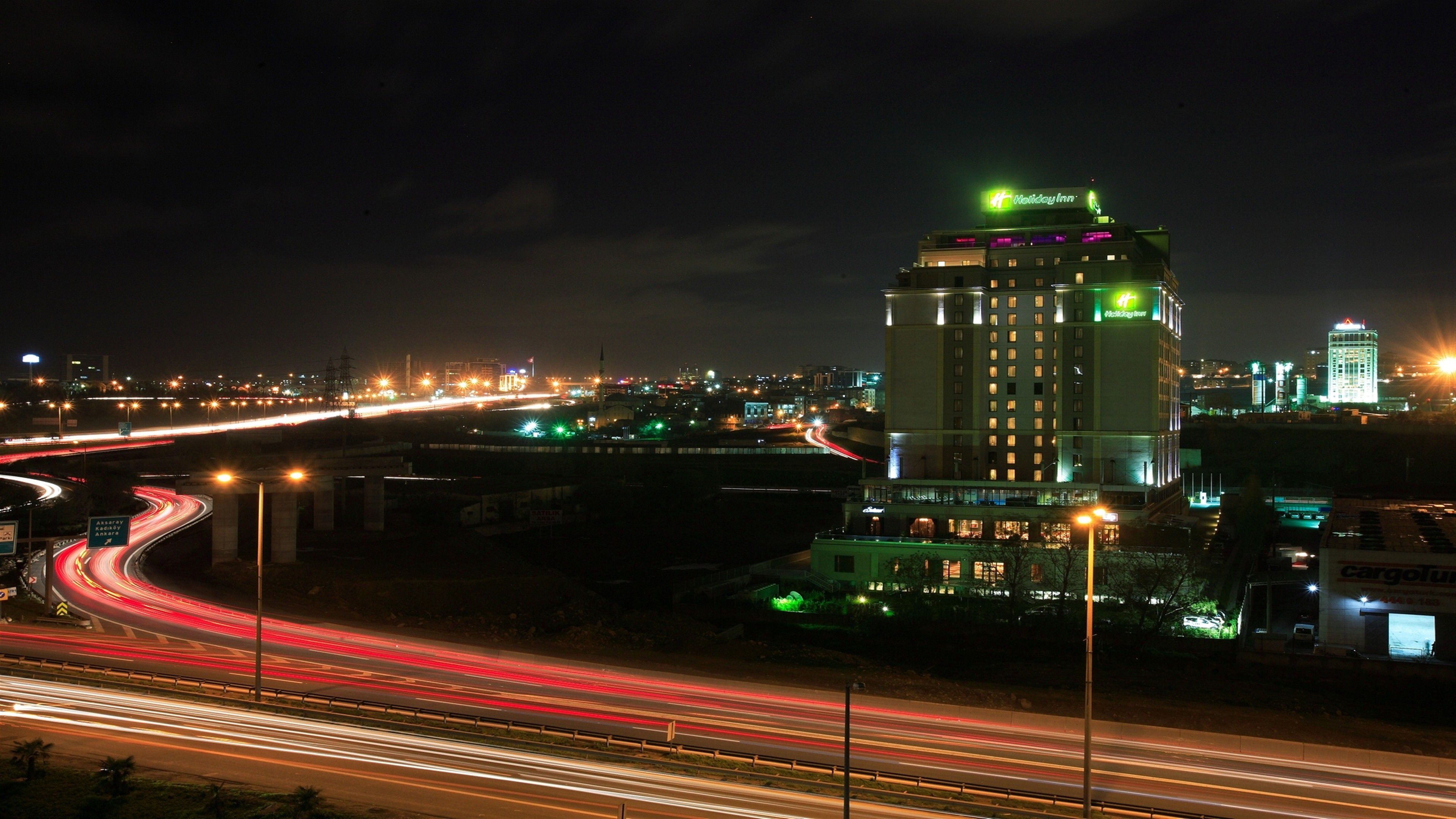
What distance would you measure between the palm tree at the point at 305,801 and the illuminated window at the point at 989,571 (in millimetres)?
35371

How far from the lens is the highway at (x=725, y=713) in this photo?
15508 mm

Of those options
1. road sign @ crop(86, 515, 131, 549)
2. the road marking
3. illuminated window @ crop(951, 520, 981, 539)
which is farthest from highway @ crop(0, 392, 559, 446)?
illuminated window @ crop(951, 520, 981, 539)

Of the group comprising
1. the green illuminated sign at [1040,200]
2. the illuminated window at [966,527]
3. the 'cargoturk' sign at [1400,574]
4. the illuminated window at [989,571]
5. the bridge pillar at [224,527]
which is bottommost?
the illuminated window at [989,571]

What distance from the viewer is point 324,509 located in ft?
148

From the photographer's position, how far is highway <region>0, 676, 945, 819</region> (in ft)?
46.5

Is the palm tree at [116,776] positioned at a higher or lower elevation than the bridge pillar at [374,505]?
lower

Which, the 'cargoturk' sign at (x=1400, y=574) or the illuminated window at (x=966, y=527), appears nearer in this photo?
the 'cargoturk' sign at (x=1400, y=574)

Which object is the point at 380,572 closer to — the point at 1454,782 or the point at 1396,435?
the point at 1454,782

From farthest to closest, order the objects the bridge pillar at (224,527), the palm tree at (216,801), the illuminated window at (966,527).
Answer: the illuminated window at (966,527) → the bridge pillar at (224,527) → the palm tree at (216,801)

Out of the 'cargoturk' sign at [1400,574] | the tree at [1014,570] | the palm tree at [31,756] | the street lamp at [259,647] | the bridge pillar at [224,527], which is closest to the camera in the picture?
the palm tree at [31,756]

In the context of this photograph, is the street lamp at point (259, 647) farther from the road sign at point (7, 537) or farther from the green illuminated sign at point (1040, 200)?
the green illuminated sign at point (1040, 200)

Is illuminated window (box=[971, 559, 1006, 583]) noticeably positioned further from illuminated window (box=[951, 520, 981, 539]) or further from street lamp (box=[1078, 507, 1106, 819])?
street lamp (box=[1078, 507, 1106, 819])

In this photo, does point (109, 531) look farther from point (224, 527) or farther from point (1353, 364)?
point (1353, 364)

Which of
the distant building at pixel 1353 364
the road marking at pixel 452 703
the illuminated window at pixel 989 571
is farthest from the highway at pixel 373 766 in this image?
the distant building at pixel 1353 364
